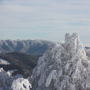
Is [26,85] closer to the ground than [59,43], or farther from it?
closer to the ground

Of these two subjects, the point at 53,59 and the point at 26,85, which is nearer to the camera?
the point at 26,85

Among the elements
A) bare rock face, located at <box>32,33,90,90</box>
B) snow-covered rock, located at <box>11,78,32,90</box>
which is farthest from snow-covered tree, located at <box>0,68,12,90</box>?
snow-covered rock, located at <box>11,78,32,90</box>

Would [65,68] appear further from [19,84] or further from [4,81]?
[4,81]

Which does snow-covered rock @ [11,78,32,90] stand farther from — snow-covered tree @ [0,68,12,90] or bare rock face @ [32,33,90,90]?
snow-covered tree @ [0,68,12,90]

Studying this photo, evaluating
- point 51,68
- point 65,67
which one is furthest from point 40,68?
point 65,67

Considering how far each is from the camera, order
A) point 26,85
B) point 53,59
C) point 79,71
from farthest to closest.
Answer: point 53,59, point 79,71, point 26,85

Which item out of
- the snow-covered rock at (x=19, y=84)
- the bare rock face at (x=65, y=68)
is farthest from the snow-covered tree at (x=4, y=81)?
the snow-covered rock at (x=19, y=84)

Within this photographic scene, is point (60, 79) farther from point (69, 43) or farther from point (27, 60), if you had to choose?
point (27, 60)

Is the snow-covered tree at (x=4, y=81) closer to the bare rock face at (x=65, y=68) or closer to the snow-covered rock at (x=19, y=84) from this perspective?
the bare rock face at (x=65, y=68)
